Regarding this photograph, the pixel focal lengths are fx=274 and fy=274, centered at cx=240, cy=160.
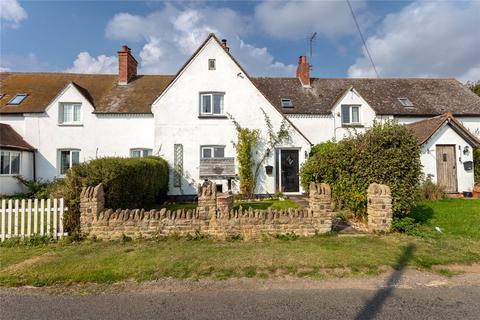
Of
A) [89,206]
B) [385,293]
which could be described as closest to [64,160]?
[89,206]

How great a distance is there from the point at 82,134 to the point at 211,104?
855 cm

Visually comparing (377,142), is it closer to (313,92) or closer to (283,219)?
(283,219)

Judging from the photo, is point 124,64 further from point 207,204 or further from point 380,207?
point 380,207

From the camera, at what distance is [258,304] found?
13.0ft

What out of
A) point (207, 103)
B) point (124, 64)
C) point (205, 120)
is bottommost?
point (205, 120)

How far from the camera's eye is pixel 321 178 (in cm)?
1037

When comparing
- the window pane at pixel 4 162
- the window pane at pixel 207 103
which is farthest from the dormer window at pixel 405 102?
the window pane at pixel 4 162

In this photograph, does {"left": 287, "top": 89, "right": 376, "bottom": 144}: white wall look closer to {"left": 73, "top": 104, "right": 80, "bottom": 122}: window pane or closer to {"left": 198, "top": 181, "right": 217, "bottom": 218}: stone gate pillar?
{"left": 198, "top": 181, "right": 217, "bottom": 218}: stone gate pillar

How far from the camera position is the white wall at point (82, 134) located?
661 inches

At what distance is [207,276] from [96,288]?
Answer: 6.04 feet

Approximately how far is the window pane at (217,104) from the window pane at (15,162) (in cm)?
1173

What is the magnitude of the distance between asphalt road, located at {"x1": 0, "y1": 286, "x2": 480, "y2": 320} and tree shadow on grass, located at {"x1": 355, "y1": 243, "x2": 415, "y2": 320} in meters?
0.01

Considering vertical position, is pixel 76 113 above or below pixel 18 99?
below

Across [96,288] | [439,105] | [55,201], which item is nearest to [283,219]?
[96,288]
